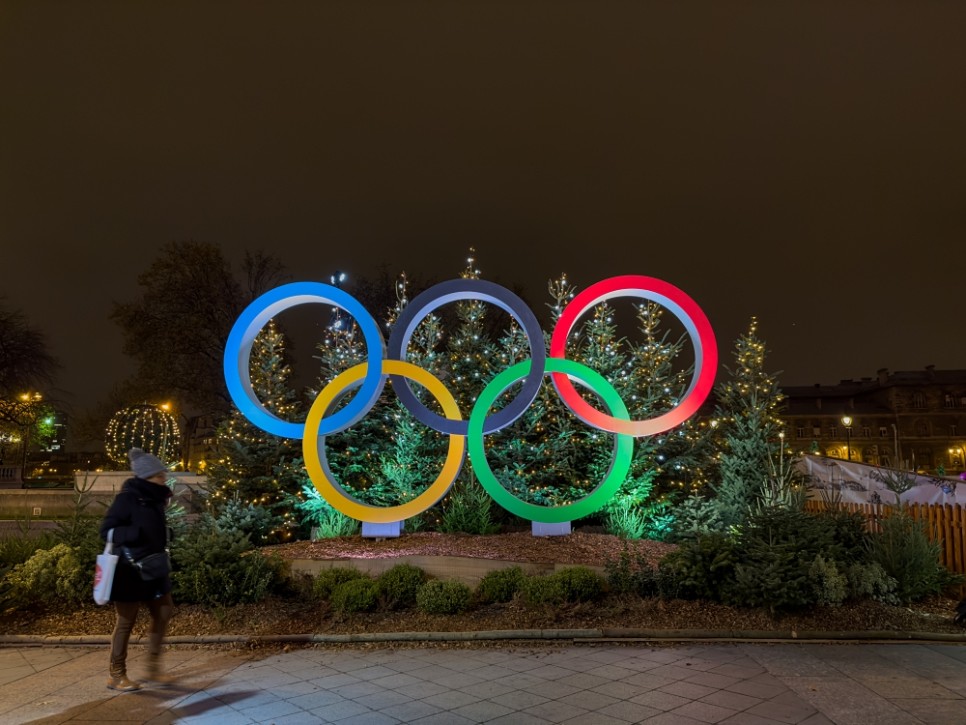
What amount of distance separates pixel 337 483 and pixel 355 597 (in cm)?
349

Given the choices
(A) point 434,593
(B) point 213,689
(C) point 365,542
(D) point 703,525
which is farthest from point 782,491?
(B) point 213,689

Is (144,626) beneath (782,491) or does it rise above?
beneath

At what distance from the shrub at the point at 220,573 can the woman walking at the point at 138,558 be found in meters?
2.20

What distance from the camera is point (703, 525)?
41.8 ft

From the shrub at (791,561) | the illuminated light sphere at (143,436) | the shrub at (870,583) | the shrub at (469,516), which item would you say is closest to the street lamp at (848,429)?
the shrub at (469,516)

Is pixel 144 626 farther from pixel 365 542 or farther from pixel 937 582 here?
pixel 937 582

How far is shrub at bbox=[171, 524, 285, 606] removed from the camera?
328 inches

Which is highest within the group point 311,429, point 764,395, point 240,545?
point 764,395

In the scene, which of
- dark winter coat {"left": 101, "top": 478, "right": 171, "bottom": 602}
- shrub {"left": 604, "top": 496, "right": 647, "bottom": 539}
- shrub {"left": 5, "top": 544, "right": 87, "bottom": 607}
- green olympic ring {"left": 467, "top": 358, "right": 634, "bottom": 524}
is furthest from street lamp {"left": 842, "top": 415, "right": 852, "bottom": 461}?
dark winter coat {"left": 101, "top": 478, "right": 171, "bottom": 602}

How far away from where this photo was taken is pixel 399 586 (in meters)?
8.52

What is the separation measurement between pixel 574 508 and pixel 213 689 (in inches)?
260

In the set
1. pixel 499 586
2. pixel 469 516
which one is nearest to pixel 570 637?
pixel 499 586

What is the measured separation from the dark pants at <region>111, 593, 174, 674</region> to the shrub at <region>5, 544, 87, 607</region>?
310 centimetres

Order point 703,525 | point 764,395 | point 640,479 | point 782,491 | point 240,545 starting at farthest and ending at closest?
1. point 764,395
2. point 640,479
3. point 703,525
4. point 782,491
5. point 240,545
